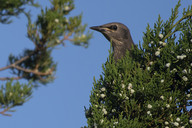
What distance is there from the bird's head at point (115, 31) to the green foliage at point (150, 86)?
1506 mm

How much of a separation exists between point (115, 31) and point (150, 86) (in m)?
2.92

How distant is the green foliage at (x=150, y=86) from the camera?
7.67 m

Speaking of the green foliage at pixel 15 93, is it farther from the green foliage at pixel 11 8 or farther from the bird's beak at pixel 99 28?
the bird's beak at pixel 99 28

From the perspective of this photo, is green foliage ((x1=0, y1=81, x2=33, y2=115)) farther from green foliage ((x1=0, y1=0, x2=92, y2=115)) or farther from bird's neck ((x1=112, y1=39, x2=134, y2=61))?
bird's neck ((x1=112, y1=39, x2=134, y2=61))

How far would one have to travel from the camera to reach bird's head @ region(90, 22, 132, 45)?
9.96 metres

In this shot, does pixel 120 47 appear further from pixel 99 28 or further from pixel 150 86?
pixel 150 86

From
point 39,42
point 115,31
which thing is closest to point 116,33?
point 115,31

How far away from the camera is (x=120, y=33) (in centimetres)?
999

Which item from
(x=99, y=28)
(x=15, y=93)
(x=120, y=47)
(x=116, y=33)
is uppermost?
(x=99, y=28)

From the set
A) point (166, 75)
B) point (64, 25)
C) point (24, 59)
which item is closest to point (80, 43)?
point (64, 25)

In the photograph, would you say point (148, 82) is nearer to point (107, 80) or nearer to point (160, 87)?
point (160, 87)

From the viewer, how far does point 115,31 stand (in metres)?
10.0

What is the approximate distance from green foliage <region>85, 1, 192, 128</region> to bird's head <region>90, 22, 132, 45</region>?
4.94 ft

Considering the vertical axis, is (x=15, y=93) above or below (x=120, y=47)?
below
